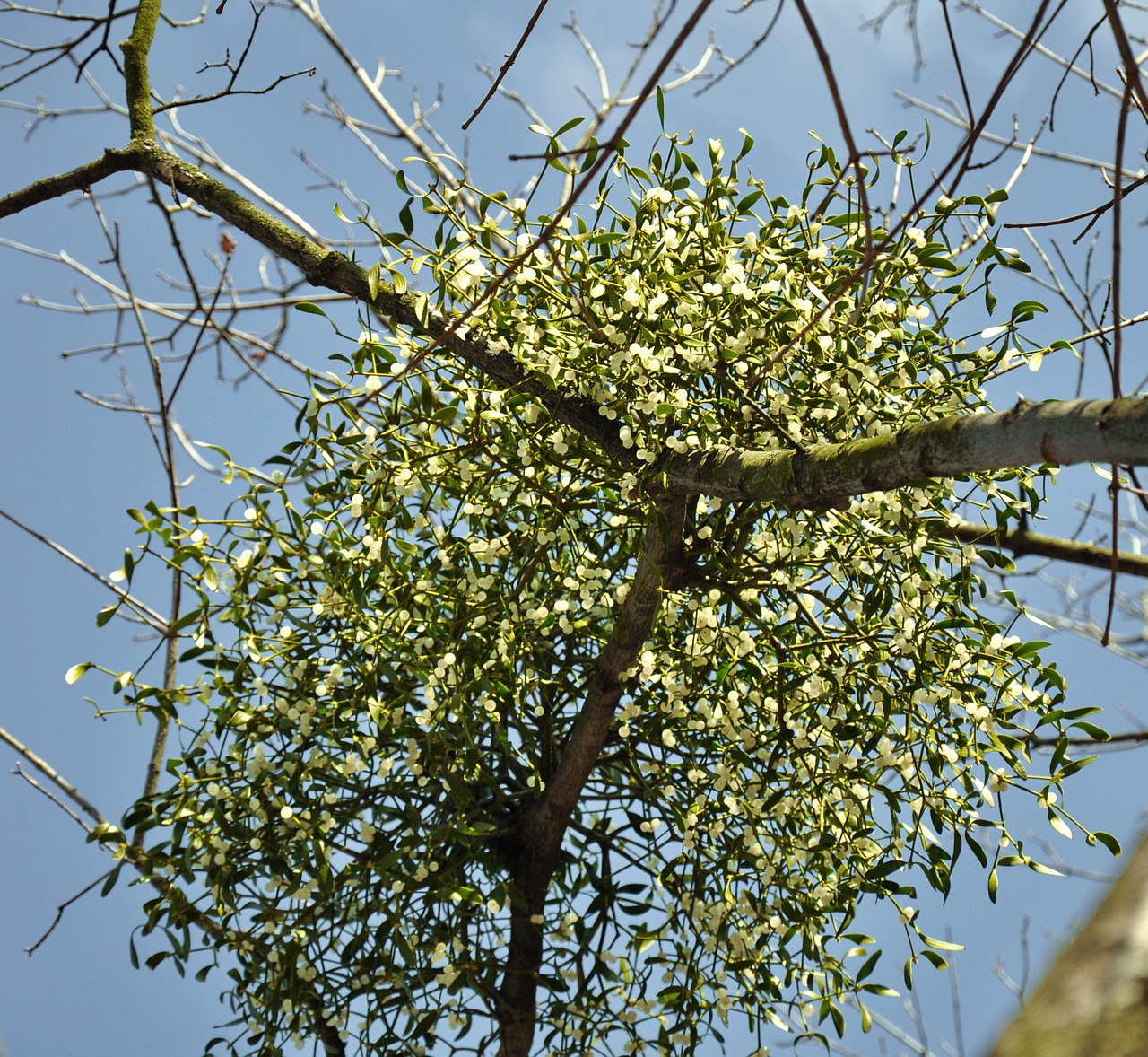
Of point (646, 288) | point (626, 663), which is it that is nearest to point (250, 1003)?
point (626, 663)

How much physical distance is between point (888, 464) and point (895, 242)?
399 mm

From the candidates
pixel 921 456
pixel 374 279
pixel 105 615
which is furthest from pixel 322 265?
pixel 921 456

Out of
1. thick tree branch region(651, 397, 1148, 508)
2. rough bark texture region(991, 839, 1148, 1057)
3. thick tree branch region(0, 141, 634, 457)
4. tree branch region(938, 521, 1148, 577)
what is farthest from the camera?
tree branch region(938, 521, 1148, 577)

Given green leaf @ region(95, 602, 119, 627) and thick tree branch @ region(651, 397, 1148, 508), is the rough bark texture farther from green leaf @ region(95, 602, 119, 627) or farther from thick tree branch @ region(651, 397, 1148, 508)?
green leaf @ region(95, 602, 119, 627)

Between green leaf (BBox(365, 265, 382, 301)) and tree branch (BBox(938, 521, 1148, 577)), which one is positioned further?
tree branch (BBox(938, 521, 1148, 577))

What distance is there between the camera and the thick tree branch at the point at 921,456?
791 mm

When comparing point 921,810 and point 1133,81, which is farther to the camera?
point 921,810

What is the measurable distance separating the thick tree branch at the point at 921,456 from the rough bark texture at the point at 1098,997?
1.69ft

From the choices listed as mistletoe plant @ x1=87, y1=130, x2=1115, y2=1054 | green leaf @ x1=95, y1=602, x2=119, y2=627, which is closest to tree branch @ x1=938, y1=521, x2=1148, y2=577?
mistletoe plant @ x1=87, y1=130, x2=1115, y2=1054

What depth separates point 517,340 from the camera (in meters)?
1.27

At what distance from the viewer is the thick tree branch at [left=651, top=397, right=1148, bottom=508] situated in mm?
791

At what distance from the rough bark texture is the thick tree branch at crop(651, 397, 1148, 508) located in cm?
52

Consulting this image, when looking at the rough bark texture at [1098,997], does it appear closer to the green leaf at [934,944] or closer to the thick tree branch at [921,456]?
the thick tree branch at [921,456]

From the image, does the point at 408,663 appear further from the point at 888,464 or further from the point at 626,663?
the point at 888,464
